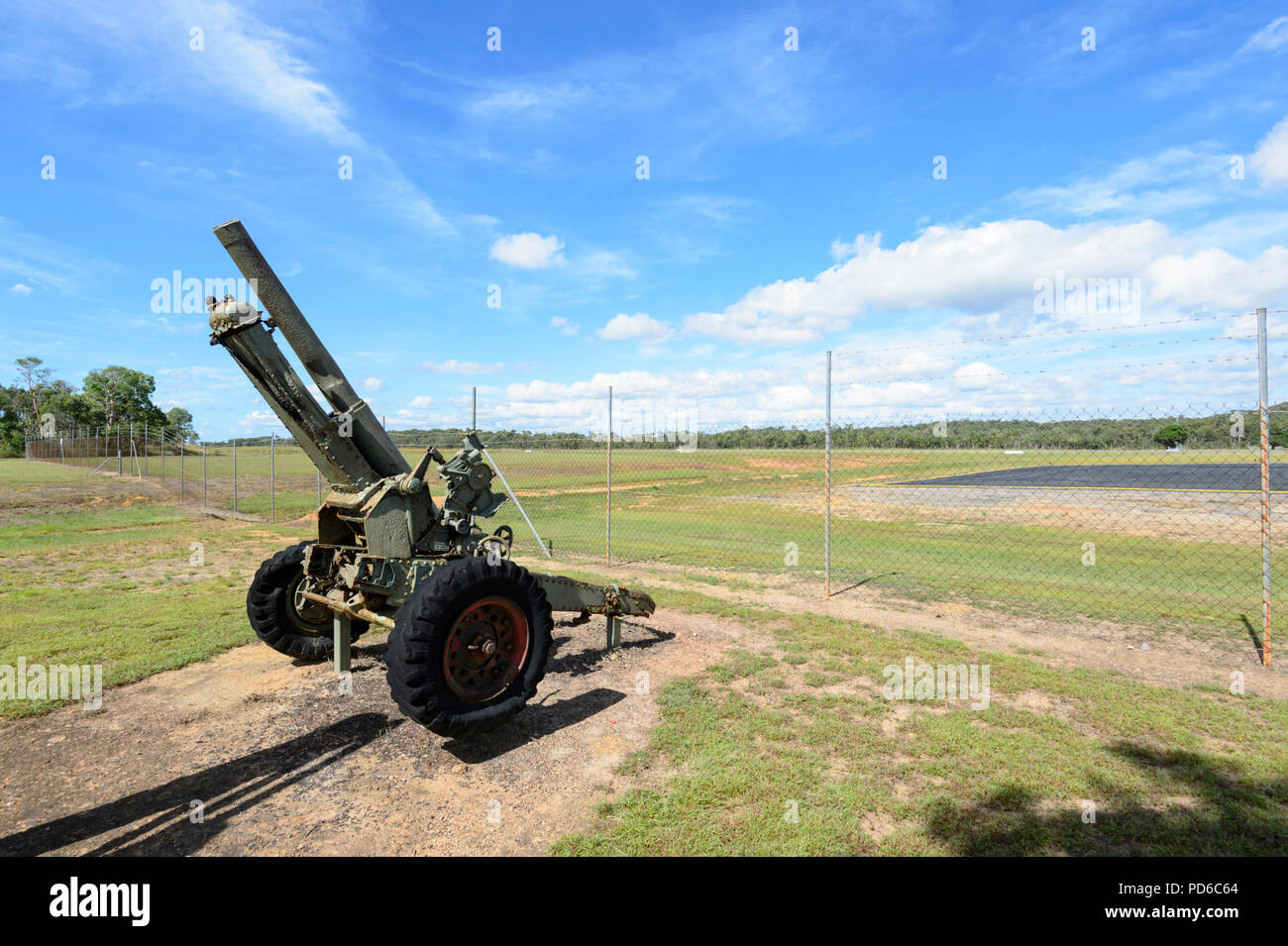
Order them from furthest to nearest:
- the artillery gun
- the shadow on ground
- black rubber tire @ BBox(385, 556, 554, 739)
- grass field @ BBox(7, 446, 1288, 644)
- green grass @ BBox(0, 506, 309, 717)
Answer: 1. grass field @ BBox(7, 446, 1288, 644)
2. green grass @ BBox(0, 506, 309, 717)
3. the shadow on ground
4. the artillery gun
5. black rubber tire @ BBox(385, 556, 554, 739)

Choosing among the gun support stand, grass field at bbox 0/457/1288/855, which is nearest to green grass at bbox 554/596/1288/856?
grass field at bbox 0/457/1288/855

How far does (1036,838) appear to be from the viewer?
10.5 ft

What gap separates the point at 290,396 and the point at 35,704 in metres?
3.43

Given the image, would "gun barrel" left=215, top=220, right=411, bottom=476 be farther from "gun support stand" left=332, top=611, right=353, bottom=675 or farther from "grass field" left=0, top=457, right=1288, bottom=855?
"grass field" left=0, top=457, right=1288, bottom=855

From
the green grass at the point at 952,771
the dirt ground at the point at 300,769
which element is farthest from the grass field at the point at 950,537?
the green grass at the point at 952,771

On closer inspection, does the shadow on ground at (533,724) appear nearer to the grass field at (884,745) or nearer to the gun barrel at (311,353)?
the grass field at (884,745)

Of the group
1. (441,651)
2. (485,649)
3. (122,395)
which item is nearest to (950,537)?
(485,649)

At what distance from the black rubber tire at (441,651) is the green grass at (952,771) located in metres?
1.04

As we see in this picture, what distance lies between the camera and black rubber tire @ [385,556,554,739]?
3.81m

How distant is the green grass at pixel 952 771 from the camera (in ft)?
10.5

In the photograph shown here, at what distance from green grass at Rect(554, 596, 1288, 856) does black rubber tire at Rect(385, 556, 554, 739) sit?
104 cm

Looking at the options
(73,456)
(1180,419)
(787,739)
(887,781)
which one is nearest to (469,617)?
(787,739)

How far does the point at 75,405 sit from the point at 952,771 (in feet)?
290
